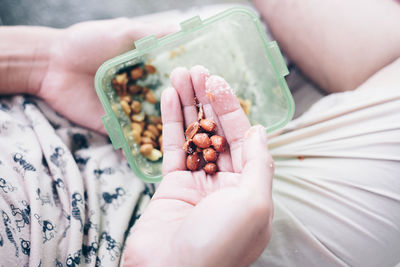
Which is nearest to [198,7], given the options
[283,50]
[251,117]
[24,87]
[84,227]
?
[283,50]

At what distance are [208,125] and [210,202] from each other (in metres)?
0.21

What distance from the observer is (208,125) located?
0.56m

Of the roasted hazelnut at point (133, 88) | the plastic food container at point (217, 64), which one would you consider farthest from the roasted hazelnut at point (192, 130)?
the roasted hazelnut at point (133, 88)

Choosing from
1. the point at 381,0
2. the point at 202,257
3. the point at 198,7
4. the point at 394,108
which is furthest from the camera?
the point at 198,7

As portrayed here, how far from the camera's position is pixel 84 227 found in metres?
0.58

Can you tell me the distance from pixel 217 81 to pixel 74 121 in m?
0.38

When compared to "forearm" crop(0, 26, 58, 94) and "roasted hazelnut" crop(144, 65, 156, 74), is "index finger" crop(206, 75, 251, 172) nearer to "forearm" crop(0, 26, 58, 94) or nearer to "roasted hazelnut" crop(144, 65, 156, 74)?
"roasted hazelnut" crop(144, 65, 156, 74)

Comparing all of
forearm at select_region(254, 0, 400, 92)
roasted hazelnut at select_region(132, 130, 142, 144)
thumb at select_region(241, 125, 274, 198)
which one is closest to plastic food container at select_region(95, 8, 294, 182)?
roasted hazelnut at select_region(132, 130, 142, 144)

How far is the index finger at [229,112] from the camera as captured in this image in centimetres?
55

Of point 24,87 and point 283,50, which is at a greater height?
point 24,87

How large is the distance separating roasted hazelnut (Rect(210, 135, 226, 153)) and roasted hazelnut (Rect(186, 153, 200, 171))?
0.14 ft

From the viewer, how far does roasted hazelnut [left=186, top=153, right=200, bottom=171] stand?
55 centimetres

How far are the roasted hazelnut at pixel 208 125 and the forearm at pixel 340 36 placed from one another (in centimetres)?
36

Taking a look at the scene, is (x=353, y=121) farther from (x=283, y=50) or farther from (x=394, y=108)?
(x=283, y=50)
